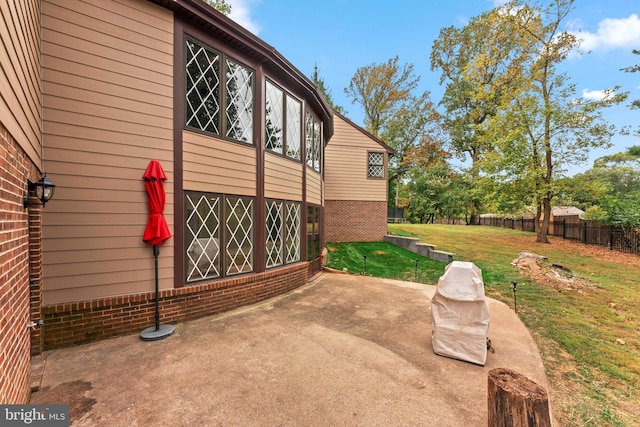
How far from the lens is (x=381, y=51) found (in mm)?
23406

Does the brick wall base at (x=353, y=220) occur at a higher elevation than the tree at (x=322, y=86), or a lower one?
lower

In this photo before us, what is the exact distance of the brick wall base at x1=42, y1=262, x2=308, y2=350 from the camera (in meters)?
3.54

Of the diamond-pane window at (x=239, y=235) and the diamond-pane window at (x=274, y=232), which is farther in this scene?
the diamond-pane window at (x=274, y=232)

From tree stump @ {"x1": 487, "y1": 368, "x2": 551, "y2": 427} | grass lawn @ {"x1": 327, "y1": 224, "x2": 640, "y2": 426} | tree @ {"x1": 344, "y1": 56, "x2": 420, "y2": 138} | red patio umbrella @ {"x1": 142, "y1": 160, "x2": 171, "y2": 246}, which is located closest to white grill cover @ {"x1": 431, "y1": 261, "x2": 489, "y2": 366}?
grass lawn @ {"x1": 327, "y1": 224, "x2": 640, "y2": 426}

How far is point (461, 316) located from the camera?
11.5 ft

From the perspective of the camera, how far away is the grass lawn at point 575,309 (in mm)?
3141

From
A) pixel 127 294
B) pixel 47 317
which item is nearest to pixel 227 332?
pixel 127 294

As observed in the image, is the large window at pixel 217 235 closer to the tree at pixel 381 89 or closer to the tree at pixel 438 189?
the tree at pixel 438 189

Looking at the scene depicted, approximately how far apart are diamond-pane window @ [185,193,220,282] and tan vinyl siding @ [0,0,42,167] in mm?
1968

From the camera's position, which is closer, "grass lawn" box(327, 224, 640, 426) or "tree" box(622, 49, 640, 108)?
"grass lawn" box(327, 224, 640, 426)

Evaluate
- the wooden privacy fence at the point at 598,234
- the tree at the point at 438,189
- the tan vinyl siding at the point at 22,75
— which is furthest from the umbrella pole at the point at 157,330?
the tree at the point at 438,189

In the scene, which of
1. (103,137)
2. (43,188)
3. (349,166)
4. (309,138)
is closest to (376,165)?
(349,166)

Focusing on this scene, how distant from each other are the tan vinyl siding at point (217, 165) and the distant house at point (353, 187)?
742 cm

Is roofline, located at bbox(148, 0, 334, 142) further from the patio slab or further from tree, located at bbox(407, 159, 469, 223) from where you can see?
tree, located at bbox(407, 159, 469, 223)
